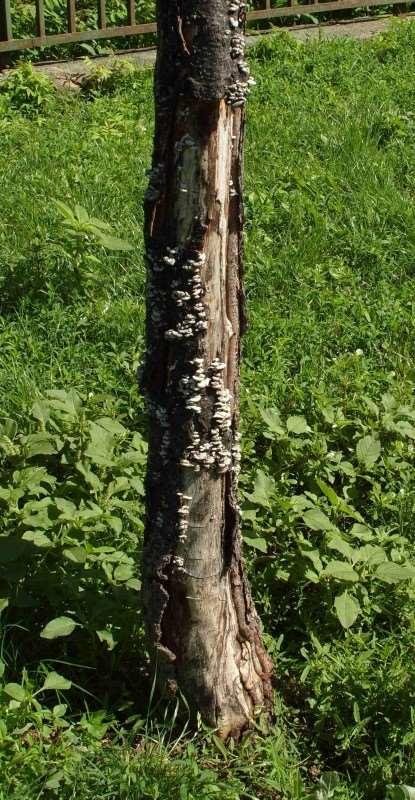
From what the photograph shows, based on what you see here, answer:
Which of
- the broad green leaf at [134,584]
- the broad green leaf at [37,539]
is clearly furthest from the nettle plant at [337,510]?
the broad green leaf at [37,539]

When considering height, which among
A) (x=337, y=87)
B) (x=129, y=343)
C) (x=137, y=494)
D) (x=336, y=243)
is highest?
(x=337, y=87)

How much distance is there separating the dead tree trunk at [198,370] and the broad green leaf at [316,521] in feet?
1.61

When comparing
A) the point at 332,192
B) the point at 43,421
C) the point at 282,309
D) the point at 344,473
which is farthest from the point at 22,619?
the point at 332,192

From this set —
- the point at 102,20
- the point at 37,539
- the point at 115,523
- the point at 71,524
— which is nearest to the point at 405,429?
the point at 115,523

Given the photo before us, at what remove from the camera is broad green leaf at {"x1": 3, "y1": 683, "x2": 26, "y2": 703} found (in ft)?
10.6

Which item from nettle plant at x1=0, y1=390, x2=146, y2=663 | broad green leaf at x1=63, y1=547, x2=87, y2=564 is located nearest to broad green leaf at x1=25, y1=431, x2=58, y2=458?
nettle plant at x1=0, y1=390, x2=146, y2=663

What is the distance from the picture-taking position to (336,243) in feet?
19.8

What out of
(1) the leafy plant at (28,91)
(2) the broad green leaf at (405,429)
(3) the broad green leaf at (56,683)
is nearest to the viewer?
(3) the broad green leaf at (56,683)

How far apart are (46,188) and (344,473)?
2.92 m

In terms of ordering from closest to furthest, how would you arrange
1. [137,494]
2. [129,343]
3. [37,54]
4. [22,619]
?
[22,619]
[137,494]
[129,343]
[37,54]

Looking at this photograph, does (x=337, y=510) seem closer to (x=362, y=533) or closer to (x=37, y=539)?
(x=362, y=533)

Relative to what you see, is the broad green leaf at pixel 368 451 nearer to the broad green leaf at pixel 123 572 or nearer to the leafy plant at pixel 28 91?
the broad green leaf at pixel 123 572

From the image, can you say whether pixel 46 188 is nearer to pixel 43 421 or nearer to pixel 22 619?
pixel 43 421

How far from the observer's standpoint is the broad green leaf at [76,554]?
11.6 feet
